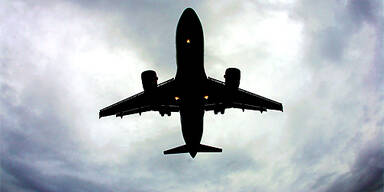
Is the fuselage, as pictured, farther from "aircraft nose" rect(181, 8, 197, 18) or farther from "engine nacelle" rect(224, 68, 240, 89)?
"engine nacelle" rect(224, 68, 240, 89)

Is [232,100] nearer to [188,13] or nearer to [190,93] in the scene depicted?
[190,93]

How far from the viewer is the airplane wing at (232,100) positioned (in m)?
28.2

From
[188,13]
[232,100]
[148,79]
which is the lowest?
[148,79]

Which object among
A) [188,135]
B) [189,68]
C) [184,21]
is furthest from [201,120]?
[184,21]

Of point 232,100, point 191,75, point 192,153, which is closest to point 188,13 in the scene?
point 191,75

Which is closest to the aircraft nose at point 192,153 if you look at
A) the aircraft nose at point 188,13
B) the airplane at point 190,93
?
the airplane at point 190,93

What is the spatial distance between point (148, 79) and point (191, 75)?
161 inches

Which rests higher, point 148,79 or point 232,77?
point 232,77

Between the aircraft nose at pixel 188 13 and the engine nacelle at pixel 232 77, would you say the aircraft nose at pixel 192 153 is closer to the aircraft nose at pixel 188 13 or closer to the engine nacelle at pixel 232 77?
the engine nacelle at pixel 232 77

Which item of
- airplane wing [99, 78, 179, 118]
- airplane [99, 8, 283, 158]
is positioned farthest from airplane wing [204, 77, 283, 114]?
airplane wing [99, 78, 179, 118]

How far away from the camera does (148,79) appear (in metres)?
25.7

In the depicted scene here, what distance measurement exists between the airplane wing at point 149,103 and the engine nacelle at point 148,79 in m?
0.83

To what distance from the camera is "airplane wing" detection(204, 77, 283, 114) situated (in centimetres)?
2816

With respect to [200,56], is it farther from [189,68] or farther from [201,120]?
[201,120]
